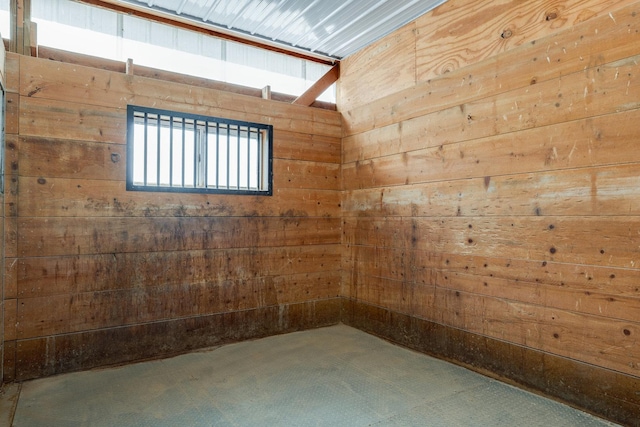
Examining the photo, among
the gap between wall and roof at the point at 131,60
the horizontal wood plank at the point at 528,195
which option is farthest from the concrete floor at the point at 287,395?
the gap between wall and roof at the point at 131,60

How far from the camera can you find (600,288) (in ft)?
5.75

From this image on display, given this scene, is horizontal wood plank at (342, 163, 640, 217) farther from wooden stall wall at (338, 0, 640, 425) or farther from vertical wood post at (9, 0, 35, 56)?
vertical wood post at (9, 0, 35, 56)

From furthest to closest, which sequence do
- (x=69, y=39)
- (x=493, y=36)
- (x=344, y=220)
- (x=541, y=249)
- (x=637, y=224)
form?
1. (x=344, y=220)
2. (x=69, y=39)
3. (x=493, y=36)
4. (x=541, y=249)
5. (x=637, y=224)

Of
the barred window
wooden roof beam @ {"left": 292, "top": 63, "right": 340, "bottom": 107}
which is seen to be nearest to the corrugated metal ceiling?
wooden roof beam @ {"left": 292, "top": 63, "right": 340, "bottom": 107}

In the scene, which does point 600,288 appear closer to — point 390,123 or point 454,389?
point 454,389

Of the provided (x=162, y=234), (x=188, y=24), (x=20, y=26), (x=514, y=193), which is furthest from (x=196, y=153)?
(x=514, y=193)

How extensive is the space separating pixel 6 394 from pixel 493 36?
3.34 m

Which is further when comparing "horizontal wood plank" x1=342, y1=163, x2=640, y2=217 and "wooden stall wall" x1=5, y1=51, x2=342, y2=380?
"wooden stall wall" x1=5, y1=51, x2=342, y2=380

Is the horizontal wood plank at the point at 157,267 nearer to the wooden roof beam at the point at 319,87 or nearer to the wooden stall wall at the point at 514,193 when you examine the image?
the wooden stall wall at the point at 514,193

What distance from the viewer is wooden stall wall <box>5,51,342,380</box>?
2.20 m

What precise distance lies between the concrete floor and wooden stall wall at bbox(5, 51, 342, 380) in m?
0.23

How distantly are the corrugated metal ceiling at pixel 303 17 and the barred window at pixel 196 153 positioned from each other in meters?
0.68

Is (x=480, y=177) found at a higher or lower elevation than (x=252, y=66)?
lower

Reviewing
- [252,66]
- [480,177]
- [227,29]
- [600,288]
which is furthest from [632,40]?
[252,66]
